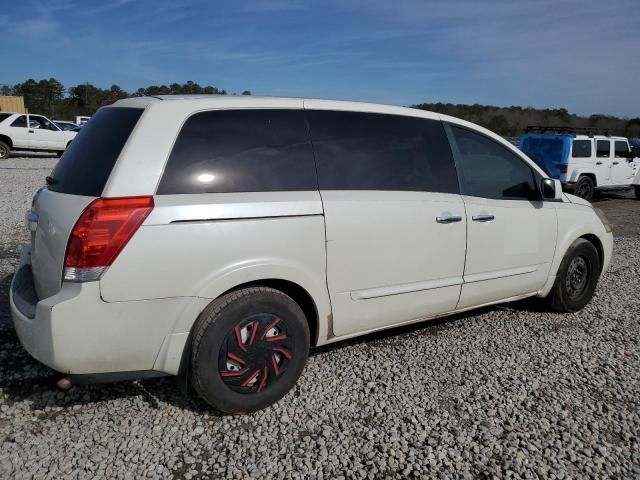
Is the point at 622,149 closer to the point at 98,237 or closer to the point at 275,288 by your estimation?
the point at 275,288

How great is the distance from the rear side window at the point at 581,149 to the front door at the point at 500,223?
10.5 metres

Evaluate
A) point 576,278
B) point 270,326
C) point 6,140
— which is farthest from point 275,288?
point 6,140

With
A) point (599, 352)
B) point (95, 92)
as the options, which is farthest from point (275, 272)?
point (95, 92)

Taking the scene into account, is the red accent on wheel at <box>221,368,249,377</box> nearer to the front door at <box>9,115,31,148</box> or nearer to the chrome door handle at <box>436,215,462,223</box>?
the chrome door handle at <box>436,215,462,223</box>

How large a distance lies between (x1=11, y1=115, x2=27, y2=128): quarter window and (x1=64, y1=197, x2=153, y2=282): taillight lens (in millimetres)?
19425

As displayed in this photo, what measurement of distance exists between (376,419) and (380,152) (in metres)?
1.67

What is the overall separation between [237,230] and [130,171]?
60cm

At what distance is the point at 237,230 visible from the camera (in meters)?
2.62

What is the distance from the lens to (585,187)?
45.3ft

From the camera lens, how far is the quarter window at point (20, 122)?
730 inches

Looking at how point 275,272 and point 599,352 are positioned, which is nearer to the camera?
point 275,272

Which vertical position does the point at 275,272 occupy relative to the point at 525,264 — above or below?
above

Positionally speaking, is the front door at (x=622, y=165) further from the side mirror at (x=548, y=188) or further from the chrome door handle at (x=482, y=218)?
the chrome door handle at (x=482, y=218)

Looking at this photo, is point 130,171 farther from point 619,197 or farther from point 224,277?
point 619,197
